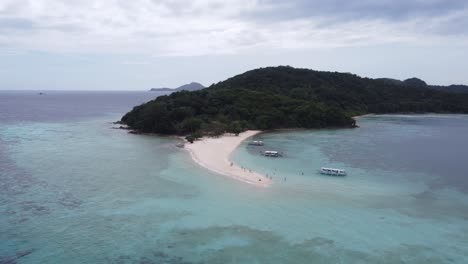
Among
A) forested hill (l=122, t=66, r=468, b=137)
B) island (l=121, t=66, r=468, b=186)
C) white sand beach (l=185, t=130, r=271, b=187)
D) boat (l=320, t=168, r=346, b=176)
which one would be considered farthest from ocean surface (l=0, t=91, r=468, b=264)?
forested hill (l=122, t=66, r=468, b=137)

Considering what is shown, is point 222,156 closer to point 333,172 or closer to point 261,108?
point 333,172

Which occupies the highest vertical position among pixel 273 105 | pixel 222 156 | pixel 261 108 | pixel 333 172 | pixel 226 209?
pixel 273 105

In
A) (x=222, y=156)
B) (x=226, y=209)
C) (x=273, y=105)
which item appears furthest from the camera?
(x=273, y=105)

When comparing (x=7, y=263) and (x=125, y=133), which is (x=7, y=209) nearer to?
Result: (x=7, y=263)

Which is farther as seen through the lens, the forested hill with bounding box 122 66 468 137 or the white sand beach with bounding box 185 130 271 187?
the forested hill with bounding box 122 66 468 137

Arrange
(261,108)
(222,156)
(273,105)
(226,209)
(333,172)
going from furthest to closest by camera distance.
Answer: (273,105), (261,108), (222,156), (333,172), (226,209)

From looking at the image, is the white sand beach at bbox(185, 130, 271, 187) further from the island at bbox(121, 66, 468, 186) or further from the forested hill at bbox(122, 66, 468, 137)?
the forested hill at bbox(122, 66, 468, 137)

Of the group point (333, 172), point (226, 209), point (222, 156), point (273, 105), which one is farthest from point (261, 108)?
point (226, 209)

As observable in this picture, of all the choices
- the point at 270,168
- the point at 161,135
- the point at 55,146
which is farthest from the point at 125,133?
the point at 270,168
